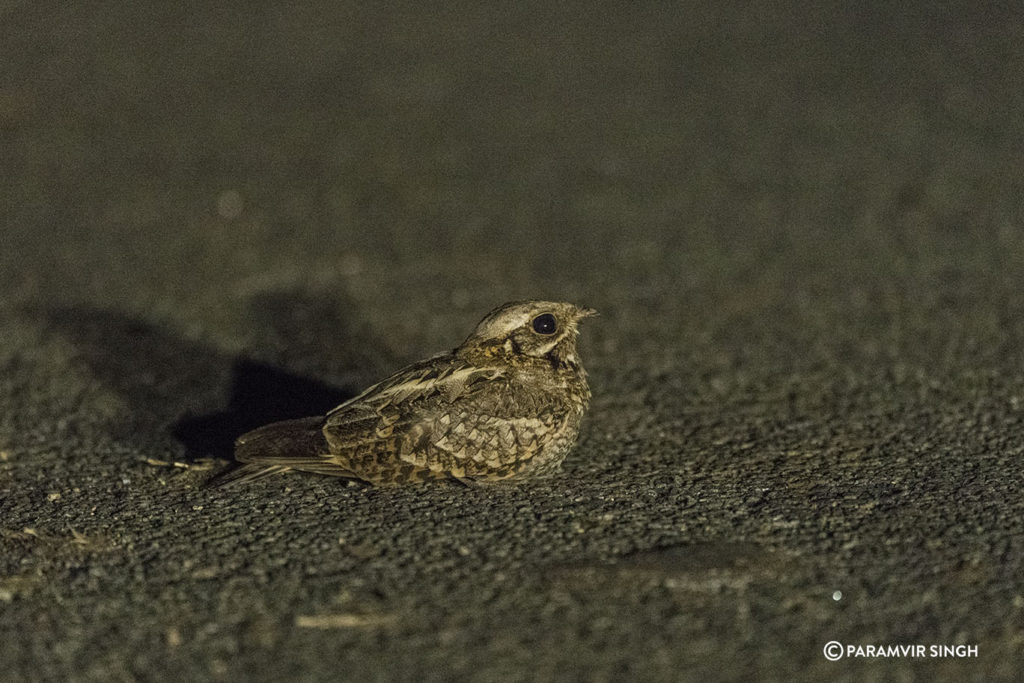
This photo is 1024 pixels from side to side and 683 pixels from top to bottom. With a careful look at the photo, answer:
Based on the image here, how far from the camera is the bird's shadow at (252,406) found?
20.9 feet

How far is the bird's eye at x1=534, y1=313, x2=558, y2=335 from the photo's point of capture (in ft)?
19.2

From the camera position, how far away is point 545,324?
5871mm

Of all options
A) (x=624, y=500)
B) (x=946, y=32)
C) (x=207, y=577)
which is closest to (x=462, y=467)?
(x=624, y=500)

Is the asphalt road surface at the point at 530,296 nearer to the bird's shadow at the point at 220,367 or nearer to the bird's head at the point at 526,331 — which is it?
the bird's shadow at the point at 220,367

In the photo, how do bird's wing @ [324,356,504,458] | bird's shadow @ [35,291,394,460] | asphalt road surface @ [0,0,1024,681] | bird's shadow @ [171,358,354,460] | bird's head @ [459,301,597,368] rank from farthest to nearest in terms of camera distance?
bird's shadow @ [35,291,394,460], bird's shadow @ [171,358,354,460], bird's head @ [459,301,597,368], bird's wing @ [324,356,504,458], asphalt road surface @ [0,0,1024,681]

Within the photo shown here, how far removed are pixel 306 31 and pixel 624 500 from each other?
11641 millimetres

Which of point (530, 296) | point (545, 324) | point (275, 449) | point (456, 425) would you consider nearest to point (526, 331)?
point (545, 324)

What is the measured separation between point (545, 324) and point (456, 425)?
691 mm

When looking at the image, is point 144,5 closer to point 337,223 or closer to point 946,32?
point 337,223

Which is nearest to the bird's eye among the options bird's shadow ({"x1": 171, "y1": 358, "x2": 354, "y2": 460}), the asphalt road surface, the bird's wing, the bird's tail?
the bird's wing

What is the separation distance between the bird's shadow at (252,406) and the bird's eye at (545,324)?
4.85 feet

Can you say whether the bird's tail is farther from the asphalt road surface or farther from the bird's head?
the bird's head

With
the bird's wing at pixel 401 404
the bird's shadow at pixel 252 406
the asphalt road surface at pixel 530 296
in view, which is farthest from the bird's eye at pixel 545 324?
the bird's shadow at pixel 252 406

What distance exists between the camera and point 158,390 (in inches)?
280
